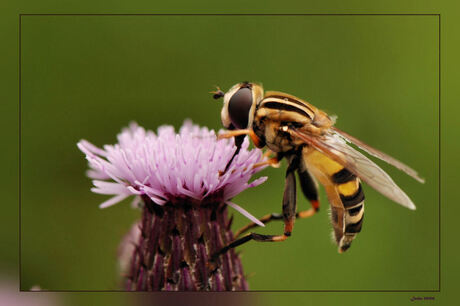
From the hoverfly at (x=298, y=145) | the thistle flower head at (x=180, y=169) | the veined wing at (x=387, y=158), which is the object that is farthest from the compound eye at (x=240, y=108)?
the veined wing at (x=387, y=158)

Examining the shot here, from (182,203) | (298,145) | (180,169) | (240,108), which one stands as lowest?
(182,203)

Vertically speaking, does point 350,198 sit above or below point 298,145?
below

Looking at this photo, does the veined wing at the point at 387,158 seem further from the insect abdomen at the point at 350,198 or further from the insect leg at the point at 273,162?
the insect leg at the point at 273,162

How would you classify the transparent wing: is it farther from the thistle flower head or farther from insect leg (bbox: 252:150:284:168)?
the thistle flower head

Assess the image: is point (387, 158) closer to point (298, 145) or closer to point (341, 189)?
point (341, 189)

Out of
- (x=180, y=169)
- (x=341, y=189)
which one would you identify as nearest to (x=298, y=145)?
(x=341, y=189)

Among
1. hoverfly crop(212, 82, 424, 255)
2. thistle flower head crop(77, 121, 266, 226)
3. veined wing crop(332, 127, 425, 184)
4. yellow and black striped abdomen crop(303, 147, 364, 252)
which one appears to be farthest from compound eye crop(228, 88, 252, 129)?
veined wing crop(332, 127, 425, 184)

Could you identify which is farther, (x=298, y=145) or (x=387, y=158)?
(x=298, y=145)
